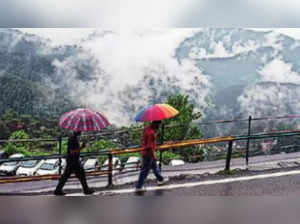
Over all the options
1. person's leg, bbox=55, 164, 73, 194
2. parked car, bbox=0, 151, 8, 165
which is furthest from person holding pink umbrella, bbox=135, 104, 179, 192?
parked car, bbox=0, 151, 8, 165

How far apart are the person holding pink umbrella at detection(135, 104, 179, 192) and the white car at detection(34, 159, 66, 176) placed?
0.62 metres

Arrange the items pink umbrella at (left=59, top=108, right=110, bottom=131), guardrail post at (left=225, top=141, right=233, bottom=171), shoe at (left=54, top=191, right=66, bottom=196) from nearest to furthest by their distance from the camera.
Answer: pink umbrella at (left=59, top=108, right=110, bottom=131) → shoe at (left=54, top=191, right=66, bottom=196) → guardrail post at (left=225, top=141, right=233, bottom=171)

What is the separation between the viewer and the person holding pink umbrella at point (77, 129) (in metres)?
2.86

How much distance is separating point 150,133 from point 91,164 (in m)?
0.55

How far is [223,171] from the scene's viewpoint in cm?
351

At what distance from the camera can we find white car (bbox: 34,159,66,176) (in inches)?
123

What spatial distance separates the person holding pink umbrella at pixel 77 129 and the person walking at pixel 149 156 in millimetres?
318

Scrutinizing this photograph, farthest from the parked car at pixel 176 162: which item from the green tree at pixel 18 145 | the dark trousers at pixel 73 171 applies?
the green tree at pixel 18 145

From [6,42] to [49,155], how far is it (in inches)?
40.7

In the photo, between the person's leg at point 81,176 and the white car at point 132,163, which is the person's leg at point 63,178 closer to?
the person's leg at point 81,176

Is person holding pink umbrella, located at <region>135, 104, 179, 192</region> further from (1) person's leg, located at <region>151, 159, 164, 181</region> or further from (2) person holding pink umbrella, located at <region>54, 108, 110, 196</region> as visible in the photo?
(2) person holding pink umbrella, located at <region>54, 108, 110, 196</region>

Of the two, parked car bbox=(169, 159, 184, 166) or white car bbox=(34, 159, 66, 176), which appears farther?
parked car bbox=(169, 159, 184, 166)

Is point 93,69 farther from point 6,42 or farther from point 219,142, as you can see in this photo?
point 219,142

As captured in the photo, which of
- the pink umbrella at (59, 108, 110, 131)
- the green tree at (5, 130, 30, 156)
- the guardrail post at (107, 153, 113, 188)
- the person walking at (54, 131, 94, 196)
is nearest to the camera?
the pink umbrella at (59, 108, 110, 131)
